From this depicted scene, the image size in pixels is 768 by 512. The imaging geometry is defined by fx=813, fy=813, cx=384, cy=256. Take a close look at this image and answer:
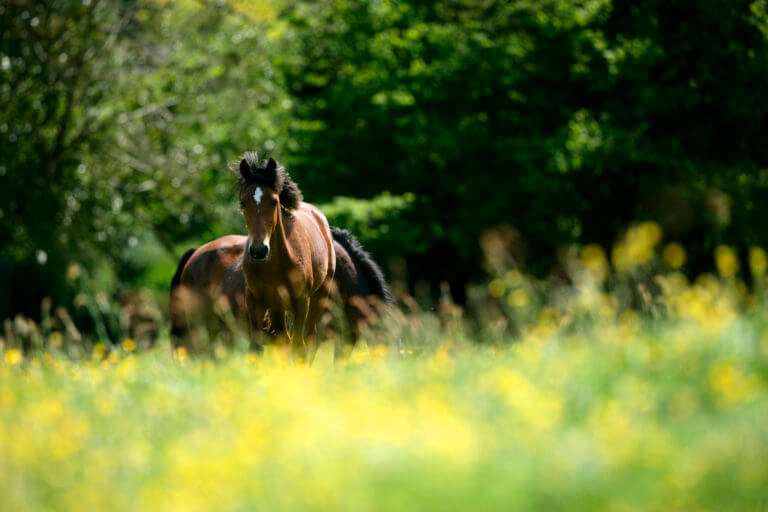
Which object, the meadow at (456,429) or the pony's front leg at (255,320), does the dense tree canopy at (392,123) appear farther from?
the meadow at (456,429)

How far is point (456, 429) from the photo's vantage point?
13.3 ft

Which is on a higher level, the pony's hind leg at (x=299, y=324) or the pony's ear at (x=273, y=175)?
the pony's ear at (x=273, y=175)

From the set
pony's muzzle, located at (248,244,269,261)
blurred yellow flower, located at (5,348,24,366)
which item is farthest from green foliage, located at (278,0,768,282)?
blurred yellow flower, located at (5,348,24,366)

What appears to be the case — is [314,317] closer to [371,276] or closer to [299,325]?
[299,325]

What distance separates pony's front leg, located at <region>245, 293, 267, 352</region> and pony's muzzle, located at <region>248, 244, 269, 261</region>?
0.84 meters

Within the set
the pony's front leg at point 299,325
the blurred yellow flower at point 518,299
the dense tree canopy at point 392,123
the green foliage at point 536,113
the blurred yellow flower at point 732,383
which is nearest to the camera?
the blurred yellow flower at point 732,383

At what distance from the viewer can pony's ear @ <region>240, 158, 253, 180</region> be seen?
27.7 ft

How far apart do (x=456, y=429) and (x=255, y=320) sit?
16.6 feet

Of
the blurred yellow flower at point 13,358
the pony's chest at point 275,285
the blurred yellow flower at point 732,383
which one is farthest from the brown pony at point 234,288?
the blurred yellow flower at point 732,383

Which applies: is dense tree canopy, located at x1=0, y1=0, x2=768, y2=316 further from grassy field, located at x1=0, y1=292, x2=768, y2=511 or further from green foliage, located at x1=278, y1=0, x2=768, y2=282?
grassy field, located at x1=0, y1=292, x2=768, y2=511

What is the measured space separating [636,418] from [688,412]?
0.86 ft

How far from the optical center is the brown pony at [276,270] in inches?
332

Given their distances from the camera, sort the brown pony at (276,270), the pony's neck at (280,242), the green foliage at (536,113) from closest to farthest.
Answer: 1. the brown pony at (276,270)
2. the pony's neck at (280,242)
3. the green foliage at (536,113)

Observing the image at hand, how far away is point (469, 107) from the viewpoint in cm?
2322
